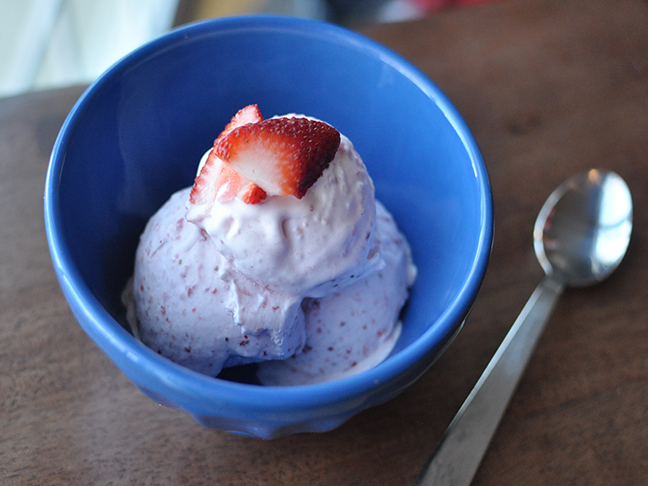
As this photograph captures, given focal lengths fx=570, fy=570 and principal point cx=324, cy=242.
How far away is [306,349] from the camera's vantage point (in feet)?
2.45

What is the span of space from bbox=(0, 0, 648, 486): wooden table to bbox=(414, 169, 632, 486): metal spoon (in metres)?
0.02

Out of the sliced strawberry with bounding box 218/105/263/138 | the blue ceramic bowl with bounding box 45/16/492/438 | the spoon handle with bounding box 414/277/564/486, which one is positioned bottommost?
the spoon handle with bounding box 414/277/564/486

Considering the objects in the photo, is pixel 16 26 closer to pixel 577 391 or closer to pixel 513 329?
pixel 513 329

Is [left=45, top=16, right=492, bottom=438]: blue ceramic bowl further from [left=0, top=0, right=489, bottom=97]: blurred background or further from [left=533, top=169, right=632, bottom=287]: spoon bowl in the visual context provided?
[left=0, top=0, right=489, bottom=97]: blurred background

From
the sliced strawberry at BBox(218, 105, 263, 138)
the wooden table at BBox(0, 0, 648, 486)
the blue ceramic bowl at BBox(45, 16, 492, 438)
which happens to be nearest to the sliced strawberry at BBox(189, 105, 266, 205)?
the sliced strawberry at BBox(218, 105, 263, 138)

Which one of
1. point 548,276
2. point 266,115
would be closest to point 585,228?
point 548,276

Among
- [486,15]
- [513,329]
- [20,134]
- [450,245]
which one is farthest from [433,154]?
[20,134]

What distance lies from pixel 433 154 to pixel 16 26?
4.48 ft

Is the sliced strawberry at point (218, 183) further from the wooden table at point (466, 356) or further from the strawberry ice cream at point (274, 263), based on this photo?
the wooden table at point (466, 356)

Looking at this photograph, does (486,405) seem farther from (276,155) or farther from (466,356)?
(276,155)

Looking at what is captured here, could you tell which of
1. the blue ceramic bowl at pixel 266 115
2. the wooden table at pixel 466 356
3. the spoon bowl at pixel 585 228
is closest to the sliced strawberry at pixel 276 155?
the blue ceramic bowl at pixel 266 115

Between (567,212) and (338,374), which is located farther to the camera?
(567,212)

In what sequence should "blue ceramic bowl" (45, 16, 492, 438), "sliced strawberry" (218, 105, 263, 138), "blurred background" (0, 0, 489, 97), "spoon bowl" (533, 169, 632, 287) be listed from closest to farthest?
"blue ceramic bowl" (45, 16, 492, 438), "sliced strawberry" (218, 105, 263, 138), "spoon bowl" (533, 169, 632, 287), "blurred background" (0, 0, 489, 97)

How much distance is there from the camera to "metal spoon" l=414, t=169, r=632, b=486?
707 millimetres
